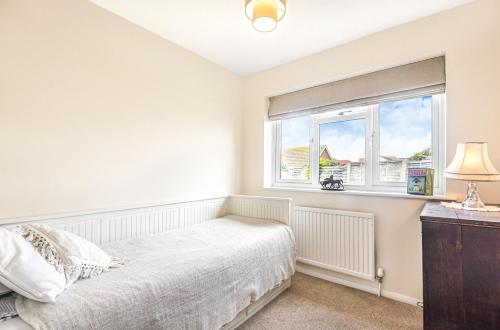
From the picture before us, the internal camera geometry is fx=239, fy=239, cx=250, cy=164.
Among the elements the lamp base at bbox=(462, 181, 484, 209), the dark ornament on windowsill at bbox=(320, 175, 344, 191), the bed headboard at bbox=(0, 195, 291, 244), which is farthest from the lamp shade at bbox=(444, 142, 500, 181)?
the bed headboard at bbox=(0, 195, 291, 244)

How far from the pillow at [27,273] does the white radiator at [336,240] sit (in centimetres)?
210

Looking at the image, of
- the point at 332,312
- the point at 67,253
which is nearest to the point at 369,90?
the point at 332,312

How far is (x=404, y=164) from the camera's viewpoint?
7.29ft

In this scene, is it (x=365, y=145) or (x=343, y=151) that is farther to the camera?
(x=343, y=151)

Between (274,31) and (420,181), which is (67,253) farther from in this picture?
(420,181)

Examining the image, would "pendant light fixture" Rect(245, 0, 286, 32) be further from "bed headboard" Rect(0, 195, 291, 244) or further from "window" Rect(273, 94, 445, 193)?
"bed headboard" Rect(0, 195, 291, 244)

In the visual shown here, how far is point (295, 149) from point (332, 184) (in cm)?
66

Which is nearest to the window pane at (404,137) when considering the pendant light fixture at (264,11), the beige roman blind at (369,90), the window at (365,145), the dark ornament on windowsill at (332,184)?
the window at (365,145)

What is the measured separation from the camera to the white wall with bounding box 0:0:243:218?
153 cm

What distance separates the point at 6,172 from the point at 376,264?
2914 mm

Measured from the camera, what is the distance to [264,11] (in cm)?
146

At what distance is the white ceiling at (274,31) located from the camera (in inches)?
73.4

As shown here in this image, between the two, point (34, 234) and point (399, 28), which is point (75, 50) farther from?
point (399, 28)

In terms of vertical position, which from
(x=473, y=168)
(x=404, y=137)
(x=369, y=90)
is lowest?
(x=473, y=168)
